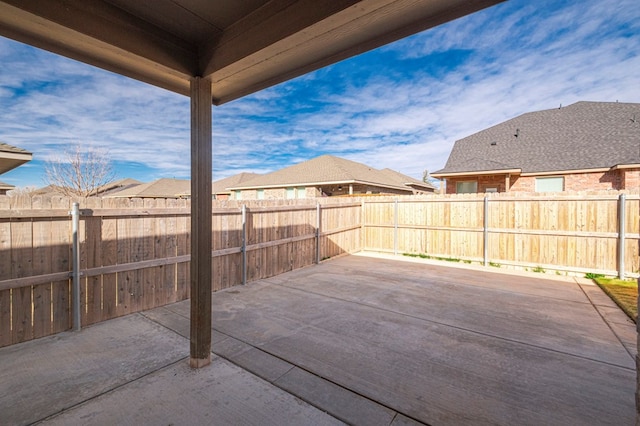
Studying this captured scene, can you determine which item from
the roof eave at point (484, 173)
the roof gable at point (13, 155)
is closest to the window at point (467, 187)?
the roof eave at point (484, 173)

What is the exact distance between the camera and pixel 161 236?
4770 millimetres

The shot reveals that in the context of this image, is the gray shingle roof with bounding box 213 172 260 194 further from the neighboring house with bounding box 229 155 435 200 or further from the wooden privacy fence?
the wooden privacy fence

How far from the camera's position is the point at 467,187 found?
13492 mm

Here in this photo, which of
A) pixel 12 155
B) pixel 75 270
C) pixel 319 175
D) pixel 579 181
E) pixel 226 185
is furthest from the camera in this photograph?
pixel 226 185

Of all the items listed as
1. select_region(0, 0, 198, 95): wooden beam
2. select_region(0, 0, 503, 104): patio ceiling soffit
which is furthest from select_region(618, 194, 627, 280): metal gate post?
select_region(0, 0, 198, 95): wooden beam

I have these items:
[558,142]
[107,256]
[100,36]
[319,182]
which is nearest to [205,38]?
[100,36]

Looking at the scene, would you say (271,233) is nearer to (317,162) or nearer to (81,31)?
(81,31)

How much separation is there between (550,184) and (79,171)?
90.9 ft

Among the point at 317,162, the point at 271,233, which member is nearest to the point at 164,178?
the point at 317,162

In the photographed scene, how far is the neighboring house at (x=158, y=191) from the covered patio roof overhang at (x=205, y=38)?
26.1m

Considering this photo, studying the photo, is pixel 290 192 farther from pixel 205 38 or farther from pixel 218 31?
pixel 218 31

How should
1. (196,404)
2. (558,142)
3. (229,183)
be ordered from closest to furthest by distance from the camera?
(196,404)
(558,142)
(229,183)

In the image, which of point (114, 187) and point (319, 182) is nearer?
point (319, 182)

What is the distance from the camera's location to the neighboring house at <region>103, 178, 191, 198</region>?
27.5 metres
